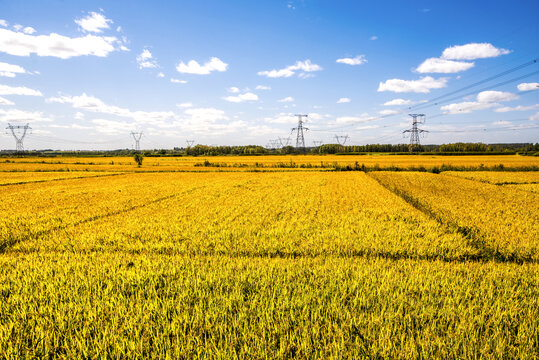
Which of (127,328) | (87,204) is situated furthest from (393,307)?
(87,204)

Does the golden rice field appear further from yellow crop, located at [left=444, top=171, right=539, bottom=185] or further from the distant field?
the distant field

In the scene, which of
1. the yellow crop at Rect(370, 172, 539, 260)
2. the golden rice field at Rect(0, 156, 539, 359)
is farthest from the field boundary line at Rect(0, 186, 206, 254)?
the yellow crop at Rect(370, 172, 539, 260)

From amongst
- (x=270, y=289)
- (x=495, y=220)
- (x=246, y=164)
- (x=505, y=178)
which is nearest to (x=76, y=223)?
(x=270, y=289)

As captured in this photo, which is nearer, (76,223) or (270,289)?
(270,289)

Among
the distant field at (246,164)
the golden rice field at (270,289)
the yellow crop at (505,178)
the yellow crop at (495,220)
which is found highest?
the distant field at (246,164)

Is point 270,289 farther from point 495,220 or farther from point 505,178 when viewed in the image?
point 505,178

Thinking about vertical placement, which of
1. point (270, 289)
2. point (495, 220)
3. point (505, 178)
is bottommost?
point (495, 220)

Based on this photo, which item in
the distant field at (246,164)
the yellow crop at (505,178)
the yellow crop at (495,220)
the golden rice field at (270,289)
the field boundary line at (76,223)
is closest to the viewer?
the golden rice field at (270,289)

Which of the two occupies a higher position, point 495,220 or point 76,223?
point 76,223

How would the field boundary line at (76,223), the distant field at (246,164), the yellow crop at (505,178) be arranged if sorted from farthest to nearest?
the distant field at (246,164) → the yellow crop at (505,178) → the field boundary line at (76,223)

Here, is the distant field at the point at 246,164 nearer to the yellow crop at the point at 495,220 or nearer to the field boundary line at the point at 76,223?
the yellow crop at the point at 495,220

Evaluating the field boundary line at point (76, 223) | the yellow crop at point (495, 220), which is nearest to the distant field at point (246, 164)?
the yellow crop at point (495, 220)

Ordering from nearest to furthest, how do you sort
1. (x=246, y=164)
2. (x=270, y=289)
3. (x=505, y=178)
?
(x=270, y=289) → (x=505, y=178) → (x=246, y=164)

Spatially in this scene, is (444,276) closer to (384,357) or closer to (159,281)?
(384,357)
